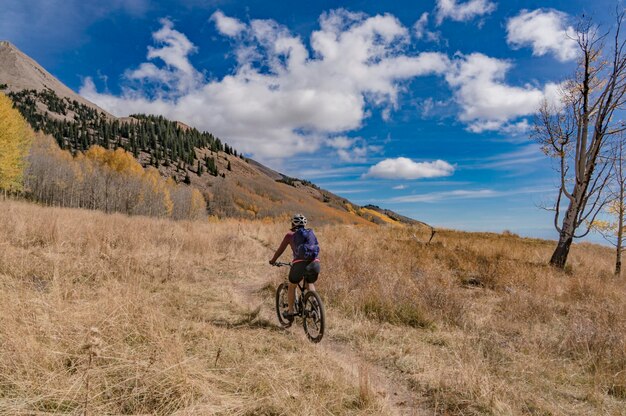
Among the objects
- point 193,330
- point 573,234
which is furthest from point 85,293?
point 573,234

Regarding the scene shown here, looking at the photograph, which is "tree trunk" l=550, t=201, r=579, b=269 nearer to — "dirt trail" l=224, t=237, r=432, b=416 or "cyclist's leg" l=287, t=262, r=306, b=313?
"dirt trail" l=224, t=237, r=432, b=416

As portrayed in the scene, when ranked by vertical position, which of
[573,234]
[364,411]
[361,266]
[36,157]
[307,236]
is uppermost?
[36,157]

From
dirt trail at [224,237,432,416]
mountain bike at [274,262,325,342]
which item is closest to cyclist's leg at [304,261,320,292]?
mountain bike at [274,262,325,342]

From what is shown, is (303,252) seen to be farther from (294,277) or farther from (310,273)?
(294,277)

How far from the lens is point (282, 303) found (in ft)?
23.9

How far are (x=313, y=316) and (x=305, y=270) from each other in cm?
90

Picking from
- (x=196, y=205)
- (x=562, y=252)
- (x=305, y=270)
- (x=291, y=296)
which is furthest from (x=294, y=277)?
(x=196, y=205)

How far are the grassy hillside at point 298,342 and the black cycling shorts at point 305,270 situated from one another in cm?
114

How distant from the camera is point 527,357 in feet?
17.3

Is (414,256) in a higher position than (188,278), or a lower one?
higher

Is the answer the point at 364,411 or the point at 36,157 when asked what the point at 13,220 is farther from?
the point at 36,157

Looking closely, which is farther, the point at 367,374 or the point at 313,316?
the point at 313,316

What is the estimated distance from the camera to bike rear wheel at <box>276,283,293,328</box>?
22.8 ft

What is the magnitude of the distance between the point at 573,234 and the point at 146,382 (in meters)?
15.5
